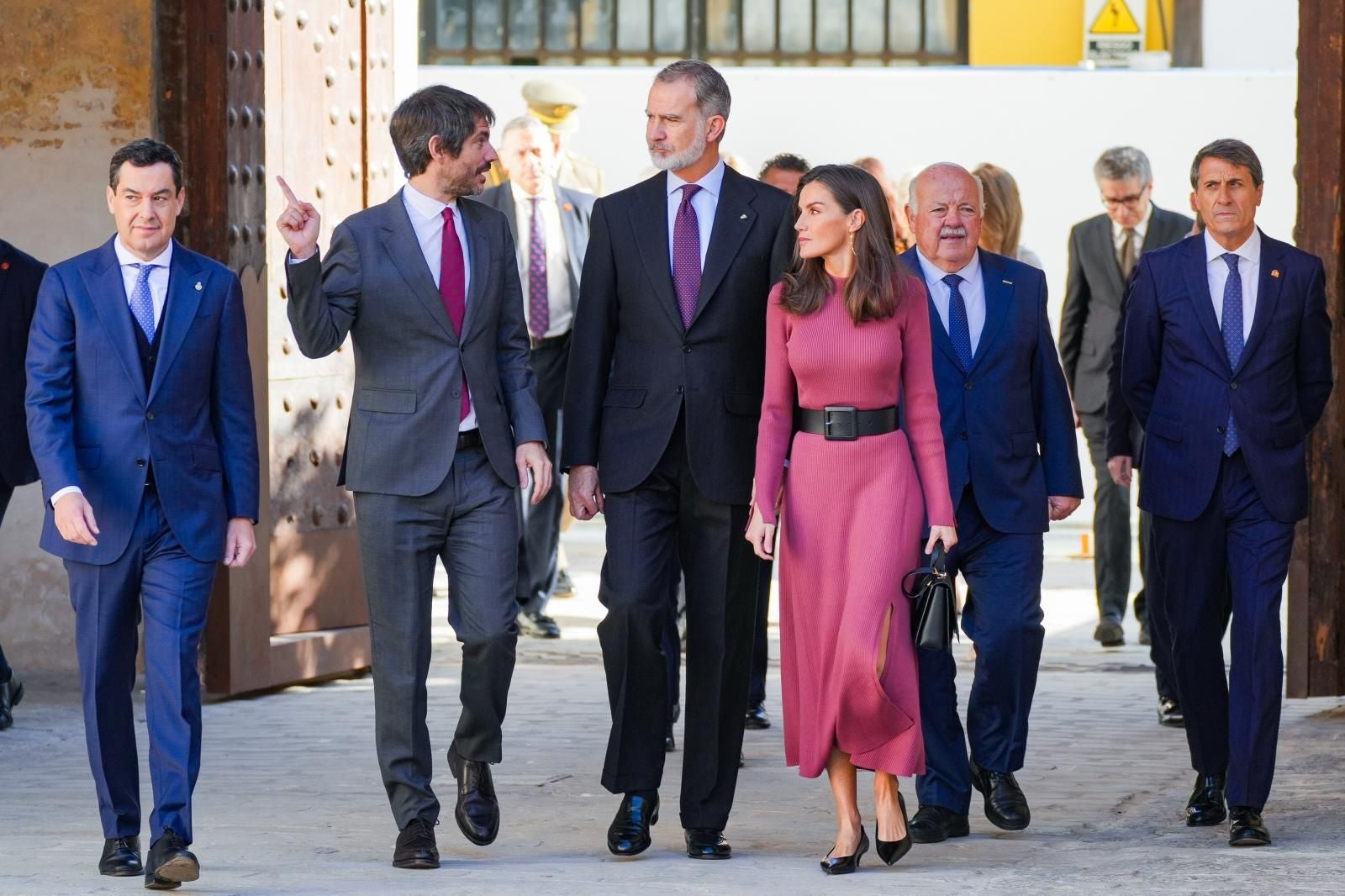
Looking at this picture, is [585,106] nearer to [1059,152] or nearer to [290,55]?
[1059,152]

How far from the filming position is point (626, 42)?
1586 centimetres

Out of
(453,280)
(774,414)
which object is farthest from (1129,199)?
(453,280)

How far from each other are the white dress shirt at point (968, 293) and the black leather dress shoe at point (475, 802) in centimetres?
173

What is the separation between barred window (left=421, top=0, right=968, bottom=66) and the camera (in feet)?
51.6

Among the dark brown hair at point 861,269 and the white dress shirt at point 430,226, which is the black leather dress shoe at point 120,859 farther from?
the dark brown hair at point 861,269

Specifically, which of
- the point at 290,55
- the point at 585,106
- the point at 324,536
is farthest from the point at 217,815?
the point at 585,106

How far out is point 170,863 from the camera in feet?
17.8

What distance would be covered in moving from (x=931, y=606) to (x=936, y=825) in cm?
78

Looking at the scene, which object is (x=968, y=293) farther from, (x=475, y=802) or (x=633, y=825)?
(x=475, y=802)

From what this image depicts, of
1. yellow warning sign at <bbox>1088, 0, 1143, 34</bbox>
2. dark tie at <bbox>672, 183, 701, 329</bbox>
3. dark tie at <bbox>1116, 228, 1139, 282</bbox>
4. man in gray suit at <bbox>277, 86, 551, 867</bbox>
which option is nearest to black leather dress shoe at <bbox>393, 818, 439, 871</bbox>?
man in gray suit at <bbox>277, 86, 551, 867</bbox>

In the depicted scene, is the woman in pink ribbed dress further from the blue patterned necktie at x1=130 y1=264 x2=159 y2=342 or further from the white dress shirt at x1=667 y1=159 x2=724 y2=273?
the blue patterned necktie at x1=130 y1=264 x2=159 y2=342

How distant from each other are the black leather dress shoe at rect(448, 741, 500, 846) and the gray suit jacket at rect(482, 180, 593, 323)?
410cm

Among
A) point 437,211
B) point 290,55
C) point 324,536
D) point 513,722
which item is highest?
point 290,55

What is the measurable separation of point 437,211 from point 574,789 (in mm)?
1850
